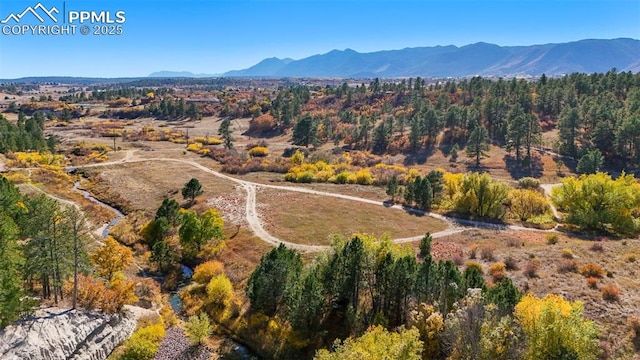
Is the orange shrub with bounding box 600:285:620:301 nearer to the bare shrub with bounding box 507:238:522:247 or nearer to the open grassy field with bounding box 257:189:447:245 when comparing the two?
the bare shrub with bounding box 507:238:522:247

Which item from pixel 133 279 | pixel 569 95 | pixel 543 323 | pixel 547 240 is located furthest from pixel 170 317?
pixel 569 95

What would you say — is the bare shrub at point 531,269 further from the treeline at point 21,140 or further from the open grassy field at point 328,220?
the treeline at point 21,140

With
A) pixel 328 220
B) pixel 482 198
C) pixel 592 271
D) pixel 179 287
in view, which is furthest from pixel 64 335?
pixel 482 198

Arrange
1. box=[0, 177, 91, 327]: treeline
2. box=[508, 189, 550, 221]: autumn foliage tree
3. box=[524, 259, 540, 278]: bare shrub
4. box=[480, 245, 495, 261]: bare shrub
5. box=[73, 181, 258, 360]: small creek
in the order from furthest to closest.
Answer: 1. box=[508, 189, 550, 221]: autumn foliage tree
2. box=[480, 245, 495, 261]: bare shrub
3. box=[524, 259, 540, 278]: bare shrub
4. box=[73, 181, 258, 360]: small creek
5. box=[0, 177, 91, 327]: treeline

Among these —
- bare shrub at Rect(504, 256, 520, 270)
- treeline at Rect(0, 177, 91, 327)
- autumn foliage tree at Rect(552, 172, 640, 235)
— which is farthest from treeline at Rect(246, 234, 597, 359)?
autumn foliage tree at Rect(552, 172, 640, 235)

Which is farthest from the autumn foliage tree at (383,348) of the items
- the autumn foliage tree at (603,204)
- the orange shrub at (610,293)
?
the autumn foliage tree at (603,204)

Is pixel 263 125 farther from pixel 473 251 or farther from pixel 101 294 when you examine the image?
pixel 101 294
